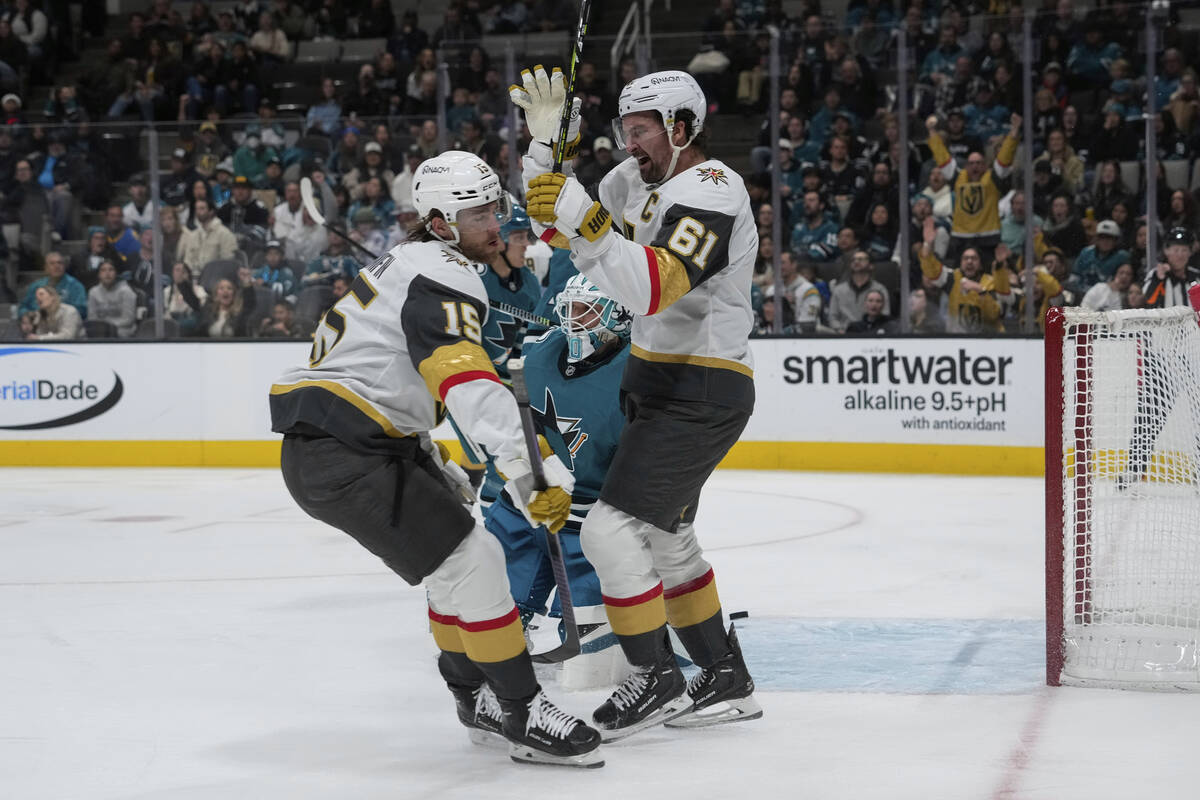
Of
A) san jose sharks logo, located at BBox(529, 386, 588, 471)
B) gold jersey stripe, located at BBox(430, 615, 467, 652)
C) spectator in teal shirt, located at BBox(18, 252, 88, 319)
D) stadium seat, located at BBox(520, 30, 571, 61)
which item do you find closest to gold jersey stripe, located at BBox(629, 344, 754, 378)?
san jose sharks logo, located at BBox(529, 386, 588, 471)

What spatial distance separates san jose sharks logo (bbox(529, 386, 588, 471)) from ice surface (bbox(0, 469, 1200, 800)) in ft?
2.12

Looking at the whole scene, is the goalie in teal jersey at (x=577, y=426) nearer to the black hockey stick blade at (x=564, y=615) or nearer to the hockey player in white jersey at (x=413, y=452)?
the black hockey stick blade at (x=564, y=615)

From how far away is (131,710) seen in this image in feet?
12.1

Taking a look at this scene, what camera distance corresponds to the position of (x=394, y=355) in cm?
314

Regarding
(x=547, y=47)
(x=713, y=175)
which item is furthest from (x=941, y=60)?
(x=713, y=175)

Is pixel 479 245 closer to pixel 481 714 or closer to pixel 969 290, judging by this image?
pixel 481 714

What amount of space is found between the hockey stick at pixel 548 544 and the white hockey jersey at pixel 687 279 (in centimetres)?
26

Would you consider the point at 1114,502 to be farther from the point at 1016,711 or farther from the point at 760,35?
the point at 760,35

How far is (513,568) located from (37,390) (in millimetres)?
6413

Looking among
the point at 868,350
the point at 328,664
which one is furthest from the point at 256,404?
the point at 328,664

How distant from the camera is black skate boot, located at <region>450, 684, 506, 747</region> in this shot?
10.8 feet

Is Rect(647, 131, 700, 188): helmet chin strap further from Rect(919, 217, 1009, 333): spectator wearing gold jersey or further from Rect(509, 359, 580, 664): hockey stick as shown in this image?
Rect(919, 217, 1009, 333): spectator wearing gold jersey

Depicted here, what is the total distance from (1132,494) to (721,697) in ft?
4.84

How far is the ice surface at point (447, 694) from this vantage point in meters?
3.08
